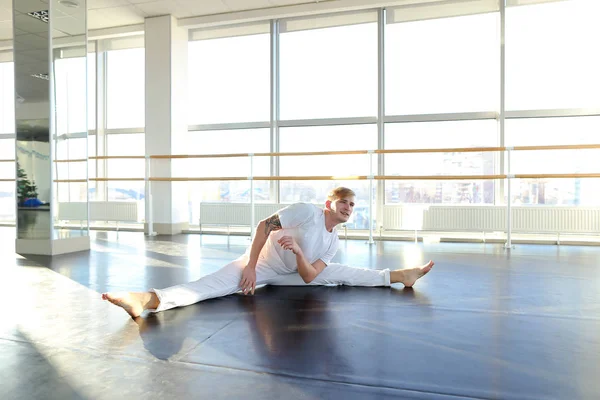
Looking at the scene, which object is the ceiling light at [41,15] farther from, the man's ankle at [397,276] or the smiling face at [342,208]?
the man's ankle at [397,276]

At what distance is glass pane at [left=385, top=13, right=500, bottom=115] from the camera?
5.78 metres

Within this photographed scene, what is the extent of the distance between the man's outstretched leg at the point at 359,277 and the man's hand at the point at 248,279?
356 mm

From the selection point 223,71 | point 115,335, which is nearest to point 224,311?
point 115,335

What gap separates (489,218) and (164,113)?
4.51 m

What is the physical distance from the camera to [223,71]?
6805 millimetres

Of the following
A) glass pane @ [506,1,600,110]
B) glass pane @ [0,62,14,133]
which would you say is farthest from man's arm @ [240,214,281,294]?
glass pane @ [0,62,14,133]

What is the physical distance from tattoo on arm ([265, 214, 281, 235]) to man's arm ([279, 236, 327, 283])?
138mm

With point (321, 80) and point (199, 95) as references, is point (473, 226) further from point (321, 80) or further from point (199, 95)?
point (199, 95)

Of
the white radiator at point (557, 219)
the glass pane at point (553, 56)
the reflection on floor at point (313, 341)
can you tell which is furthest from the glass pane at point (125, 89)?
the white radiator at point (557, 219)

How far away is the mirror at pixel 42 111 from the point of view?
419 cm

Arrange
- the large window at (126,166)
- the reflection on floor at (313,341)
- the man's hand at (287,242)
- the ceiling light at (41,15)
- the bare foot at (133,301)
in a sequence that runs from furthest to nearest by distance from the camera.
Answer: the large window at (126,166)
the ceiling light at (41,15)
the man's hand at (287,242)
the bare foot at (133,301)
the reflection on floor at (313,341)

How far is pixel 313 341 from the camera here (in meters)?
1.71

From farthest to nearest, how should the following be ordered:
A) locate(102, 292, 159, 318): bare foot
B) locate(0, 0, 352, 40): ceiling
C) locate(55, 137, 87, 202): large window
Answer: locate(0, 0, 352, 40): ceiling → locate(55, 137, 87, 202): large window → locate(102, 292, 159, 318): bare foot

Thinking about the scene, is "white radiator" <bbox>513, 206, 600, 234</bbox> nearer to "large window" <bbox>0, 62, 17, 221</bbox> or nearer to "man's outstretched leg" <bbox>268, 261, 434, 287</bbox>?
"man's outstretched leg" <bbox>268, 261, 434, 287</bbox>
